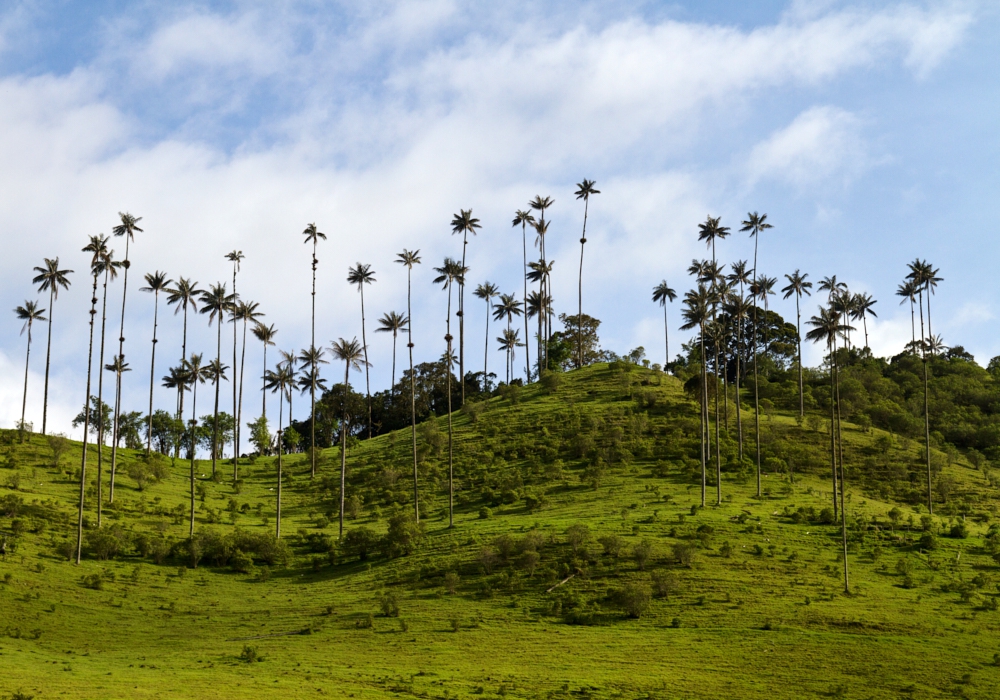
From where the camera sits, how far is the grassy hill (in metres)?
51.3

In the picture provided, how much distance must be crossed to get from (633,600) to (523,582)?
32.4ft

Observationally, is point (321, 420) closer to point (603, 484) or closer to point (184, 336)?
point (184, 336)

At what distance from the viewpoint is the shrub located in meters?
62.7

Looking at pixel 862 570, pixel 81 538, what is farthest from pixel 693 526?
pixel 81 538

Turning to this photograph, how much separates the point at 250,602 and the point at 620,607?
27610 mm

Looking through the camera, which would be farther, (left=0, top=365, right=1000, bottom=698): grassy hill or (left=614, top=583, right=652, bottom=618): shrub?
(left=614, top=583, right=652, bottom=618): shrub

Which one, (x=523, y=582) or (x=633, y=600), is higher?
(x=523, y=582)

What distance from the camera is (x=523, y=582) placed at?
69625mm

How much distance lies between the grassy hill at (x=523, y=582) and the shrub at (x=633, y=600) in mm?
159

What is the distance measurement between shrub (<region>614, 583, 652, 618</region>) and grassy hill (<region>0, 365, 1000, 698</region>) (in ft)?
0.52

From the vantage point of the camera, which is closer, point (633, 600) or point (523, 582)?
point (633, 600)

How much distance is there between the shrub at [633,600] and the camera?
2467 inches

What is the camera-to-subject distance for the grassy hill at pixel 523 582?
168 feet

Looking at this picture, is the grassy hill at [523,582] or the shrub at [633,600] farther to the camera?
the shrub at [633,600]
